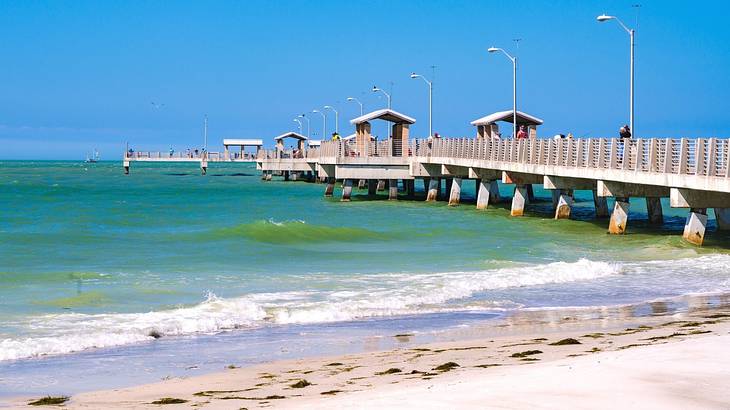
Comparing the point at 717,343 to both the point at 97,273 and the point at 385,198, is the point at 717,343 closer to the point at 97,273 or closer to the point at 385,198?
the point at 97,273

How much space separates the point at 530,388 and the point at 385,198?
58478 millimetres

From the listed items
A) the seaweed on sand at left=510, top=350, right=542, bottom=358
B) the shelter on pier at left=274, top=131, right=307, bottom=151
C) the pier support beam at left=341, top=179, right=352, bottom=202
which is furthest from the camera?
the shelter on pier at left=274, top=131, right=307, bottom=151

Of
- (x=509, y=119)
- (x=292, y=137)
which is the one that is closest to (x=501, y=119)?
(x=509, y=119)

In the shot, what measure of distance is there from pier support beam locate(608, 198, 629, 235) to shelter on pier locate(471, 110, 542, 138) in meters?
21.0

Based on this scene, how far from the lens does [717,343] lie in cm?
1211

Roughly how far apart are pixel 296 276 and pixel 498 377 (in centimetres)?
1482

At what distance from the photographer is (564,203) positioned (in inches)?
1690

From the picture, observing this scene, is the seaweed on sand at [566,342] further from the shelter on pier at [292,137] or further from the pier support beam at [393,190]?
the shelter on pier at [292,137]

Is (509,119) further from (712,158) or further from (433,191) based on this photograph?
(712,158)

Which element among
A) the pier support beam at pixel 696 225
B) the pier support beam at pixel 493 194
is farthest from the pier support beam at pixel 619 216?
the pier support beam at pixel 493 194

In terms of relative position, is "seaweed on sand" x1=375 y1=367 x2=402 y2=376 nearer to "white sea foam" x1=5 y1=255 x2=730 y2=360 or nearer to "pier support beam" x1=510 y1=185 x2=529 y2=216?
"white sea foam" x1=5 y1=255 x2=730 y2=360

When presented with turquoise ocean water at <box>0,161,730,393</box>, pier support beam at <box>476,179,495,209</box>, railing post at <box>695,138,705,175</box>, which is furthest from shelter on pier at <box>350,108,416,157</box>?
railing post at <box>695,138,705,175</box>

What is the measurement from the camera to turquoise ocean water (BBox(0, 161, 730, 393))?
53.1 ft

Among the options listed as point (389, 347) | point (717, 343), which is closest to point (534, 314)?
point (389, 347)
